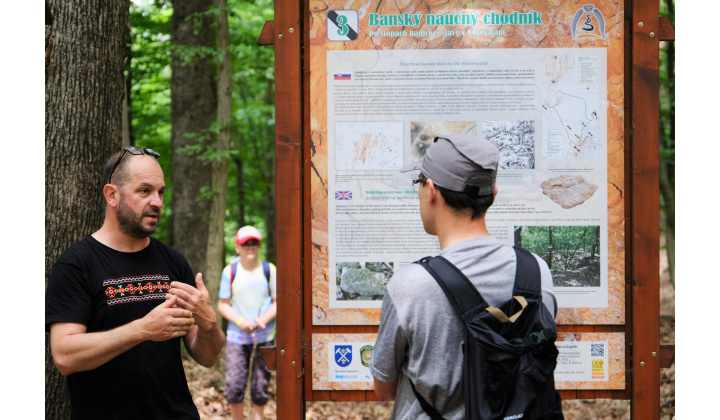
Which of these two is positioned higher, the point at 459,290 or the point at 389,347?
the point at 459,290

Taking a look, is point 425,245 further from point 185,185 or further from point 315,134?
point 185,185

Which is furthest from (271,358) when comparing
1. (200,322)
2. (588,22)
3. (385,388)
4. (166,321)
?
(588,22)

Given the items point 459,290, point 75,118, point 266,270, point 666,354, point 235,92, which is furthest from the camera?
point 235,92

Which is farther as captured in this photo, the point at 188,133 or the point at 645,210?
the point at 188,133

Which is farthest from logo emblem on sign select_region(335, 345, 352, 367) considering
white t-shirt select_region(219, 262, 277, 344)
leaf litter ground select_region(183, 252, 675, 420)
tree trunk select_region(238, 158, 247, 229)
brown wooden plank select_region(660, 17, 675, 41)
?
tree trunk select_region(238, 158, 247, 229)

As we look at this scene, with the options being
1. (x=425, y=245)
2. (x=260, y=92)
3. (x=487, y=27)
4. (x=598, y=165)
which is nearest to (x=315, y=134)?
(x=425, y=245)

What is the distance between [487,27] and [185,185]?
948cm

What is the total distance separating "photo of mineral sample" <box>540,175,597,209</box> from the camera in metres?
3.55

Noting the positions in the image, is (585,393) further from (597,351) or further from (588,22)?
(588,22)

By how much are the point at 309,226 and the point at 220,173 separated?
8989 millimetres

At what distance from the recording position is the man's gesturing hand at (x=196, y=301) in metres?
2.92

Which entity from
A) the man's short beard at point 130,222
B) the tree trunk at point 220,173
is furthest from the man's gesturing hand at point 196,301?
the tree trunk at point 220,173

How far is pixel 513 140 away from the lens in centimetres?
356

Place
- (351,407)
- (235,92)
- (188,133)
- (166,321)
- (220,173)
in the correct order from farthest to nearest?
(235,92) → (220,173) → (188,133) → (351,407) → (166,321)
